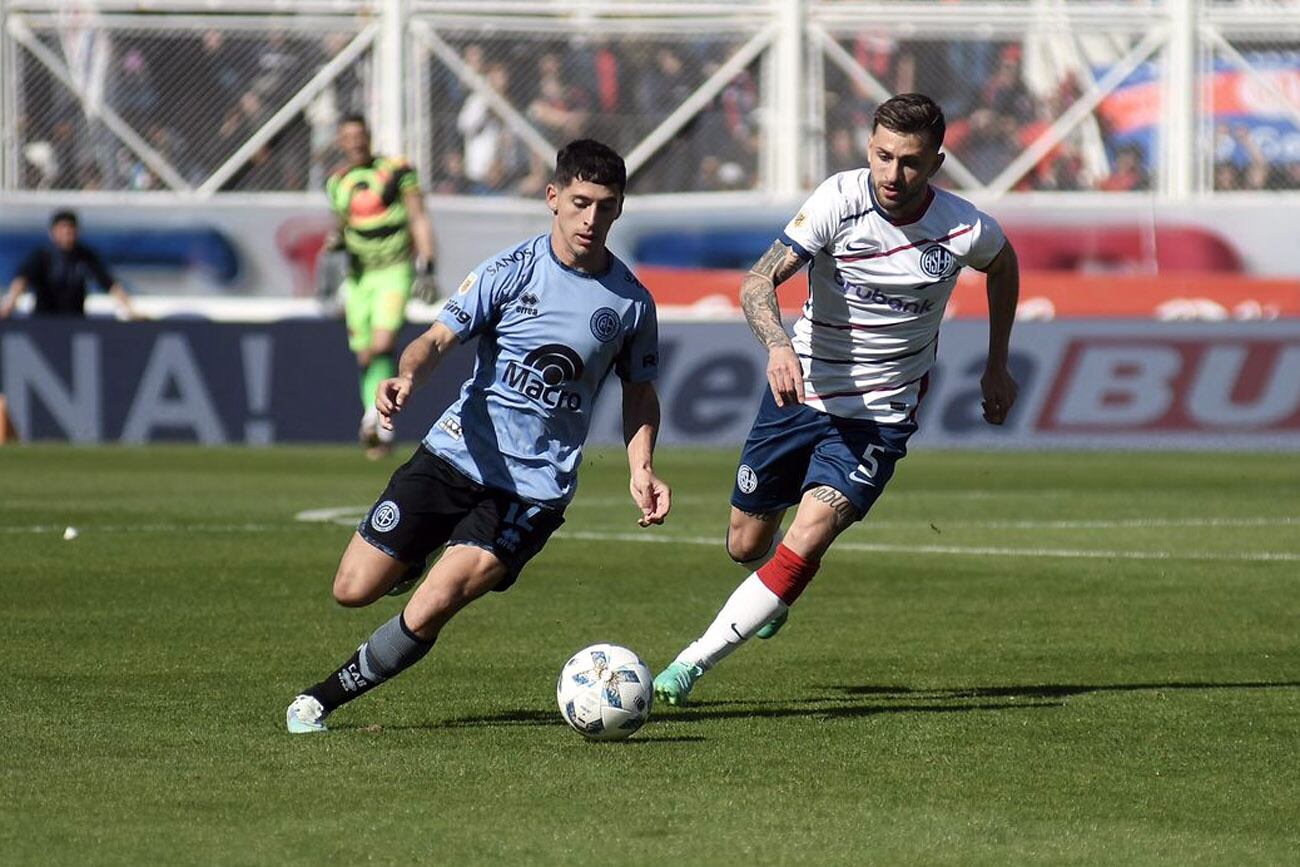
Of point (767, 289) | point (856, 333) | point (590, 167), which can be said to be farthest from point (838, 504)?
point (590, 167)

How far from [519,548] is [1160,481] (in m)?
11.4

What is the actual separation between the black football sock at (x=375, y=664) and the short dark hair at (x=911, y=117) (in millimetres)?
2219

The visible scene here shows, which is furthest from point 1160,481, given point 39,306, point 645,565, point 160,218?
point 160,218

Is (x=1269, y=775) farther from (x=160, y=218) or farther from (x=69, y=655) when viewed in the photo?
(x=160, y=218)

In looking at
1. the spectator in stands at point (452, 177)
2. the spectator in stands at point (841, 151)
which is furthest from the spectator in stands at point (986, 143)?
the spectator in stands at point (452, 177)

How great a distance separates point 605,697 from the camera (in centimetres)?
660

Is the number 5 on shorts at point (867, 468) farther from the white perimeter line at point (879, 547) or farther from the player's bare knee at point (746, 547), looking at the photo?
the white perimeter line at point (879, 547)

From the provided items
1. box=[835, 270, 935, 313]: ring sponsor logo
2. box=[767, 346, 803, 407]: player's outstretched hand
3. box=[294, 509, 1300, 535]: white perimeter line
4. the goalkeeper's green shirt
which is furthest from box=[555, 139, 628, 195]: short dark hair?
the goalkeeper's green shirt

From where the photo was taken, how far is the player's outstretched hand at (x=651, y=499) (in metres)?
6.70

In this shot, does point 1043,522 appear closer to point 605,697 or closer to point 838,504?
point 838,504

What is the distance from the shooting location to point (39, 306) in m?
21.5

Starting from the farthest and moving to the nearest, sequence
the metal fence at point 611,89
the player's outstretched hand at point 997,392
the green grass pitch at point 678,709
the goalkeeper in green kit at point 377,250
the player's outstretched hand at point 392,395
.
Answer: the metal fence at point 611,89 < the goalkeeper in green kit at point 377,250 < the player's outstretched hand at point 997,392 < the player's outstretched hand at point 392,395 < the green grass pitch at point 678,709

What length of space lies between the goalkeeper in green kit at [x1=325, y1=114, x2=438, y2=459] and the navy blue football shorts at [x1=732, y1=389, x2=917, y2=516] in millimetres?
8943

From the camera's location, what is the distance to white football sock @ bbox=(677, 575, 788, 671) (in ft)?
24.2
